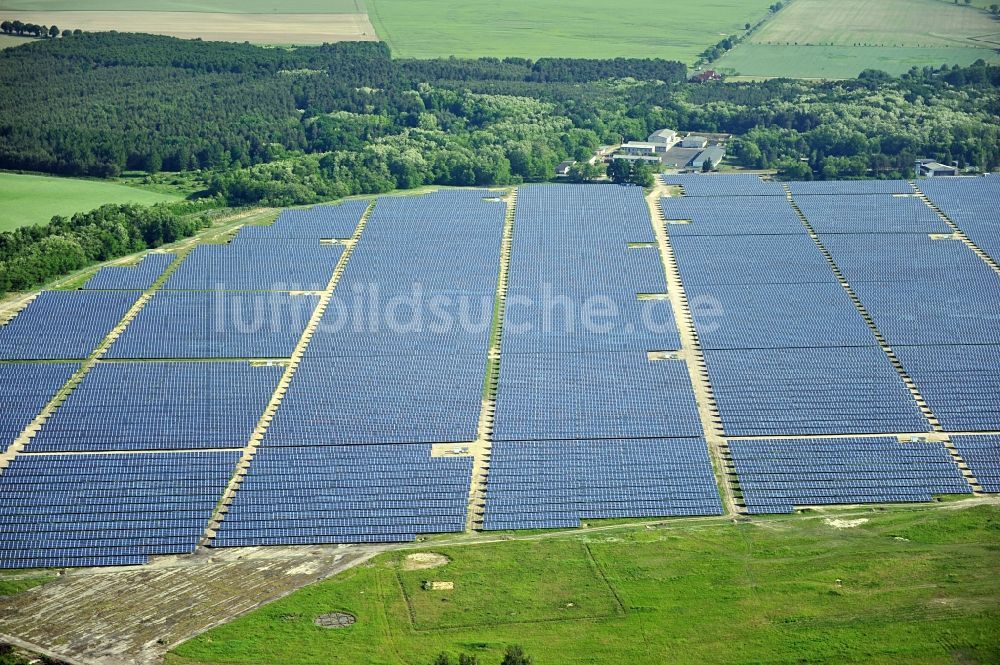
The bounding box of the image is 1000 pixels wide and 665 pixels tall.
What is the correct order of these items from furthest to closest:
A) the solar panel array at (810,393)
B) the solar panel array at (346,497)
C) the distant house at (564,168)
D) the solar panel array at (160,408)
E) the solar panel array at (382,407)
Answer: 1. the distant house at (564,168)
2. the solar panel array at (810,393)
3. the solar panel array at (160,408)
4. the solar panel array at (382,407)
5. the solar panel array at (346,497)

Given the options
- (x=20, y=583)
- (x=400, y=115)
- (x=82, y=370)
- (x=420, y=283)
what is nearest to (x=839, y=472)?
(x=420, y=283)

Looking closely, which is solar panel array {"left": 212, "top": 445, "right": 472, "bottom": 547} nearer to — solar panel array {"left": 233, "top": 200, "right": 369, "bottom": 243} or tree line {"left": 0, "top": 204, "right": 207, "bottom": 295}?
tree line {"left": 0, "top": 204, "right": 207, "bottom": 295}

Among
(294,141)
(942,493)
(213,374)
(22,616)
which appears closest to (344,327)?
(213,374)

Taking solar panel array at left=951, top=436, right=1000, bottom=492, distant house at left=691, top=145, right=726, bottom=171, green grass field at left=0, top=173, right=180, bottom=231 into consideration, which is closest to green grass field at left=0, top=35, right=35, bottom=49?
green grass field at left=0, top=173, right=180, bottom=231

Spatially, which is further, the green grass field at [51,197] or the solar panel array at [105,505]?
the green grass field at [51,197]

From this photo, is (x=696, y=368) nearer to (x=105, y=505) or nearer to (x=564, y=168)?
(x=105, y=505)

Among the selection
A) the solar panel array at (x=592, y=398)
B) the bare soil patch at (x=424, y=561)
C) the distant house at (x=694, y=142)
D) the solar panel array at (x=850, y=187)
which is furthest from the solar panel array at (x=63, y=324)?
the distant house at (x=694, y=142)

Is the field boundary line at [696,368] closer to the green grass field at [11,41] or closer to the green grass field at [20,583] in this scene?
the green grass field at [20,583]

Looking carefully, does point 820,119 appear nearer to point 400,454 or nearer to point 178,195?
point 178,195
